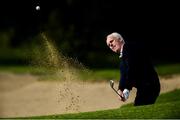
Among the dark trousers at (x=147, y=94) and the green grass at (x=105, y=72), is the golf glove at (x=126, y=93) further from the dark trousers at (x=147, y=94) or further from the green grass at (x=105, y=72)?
the green grass at (x=105, y=72)

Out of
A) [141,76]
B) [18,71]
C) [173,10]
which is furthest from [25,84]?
[141,76]

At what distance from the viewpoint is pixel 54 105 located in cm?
1511

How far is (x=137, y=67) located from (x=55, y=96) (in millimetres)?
6782

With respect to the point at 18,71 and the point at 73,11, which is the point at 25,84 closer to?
the point at 18,71

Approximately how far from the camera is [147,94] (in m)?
9.96

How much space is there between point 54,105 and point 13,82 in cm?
498

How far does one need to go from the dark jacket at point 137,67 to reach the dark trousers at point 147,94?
0.03 metres

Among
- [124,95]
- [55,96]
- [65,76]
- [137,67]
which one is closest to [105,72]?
[55,96]

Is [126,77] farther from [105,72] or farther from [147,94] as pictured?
[105,72]

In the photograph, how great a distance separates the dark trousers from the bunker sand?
3.48 meters

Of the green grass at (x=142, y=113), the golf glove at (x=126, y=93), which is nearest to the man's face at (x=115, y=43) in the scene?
the golf glove at (x=126, y=93)

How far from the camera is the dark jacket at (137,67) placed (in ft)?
32.1

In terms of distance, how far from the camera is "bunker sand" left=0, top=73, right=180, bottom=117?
46.6 feet

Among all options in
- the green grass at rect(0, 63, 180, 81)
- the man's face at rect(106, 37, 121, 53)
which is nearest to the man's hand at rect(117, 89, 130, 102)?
the man's face at rect(106, 37, 121, 53)
